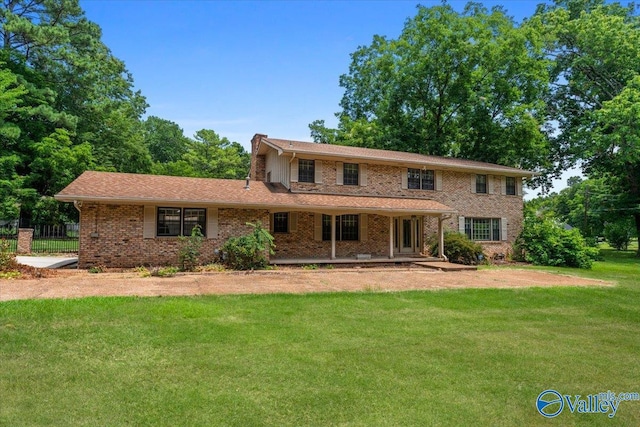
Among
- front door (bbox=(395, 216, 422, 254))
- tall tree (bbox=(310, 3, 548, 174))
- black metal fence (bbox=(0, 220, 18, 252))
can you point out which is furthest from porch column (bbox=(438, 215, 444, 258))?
black metal fence (bbox=(0, 220, 18, 252))

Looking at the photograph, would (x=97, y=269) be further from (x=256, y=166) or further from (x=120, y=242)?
(x=256, y=166)

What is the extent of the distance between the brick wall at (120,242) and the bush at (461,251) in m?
10.7

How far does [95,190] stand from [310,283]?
8.08 m

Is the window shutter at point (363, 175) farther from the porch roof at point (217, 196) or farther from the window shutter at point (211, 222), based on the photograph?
the window shutter at point (211, 222)

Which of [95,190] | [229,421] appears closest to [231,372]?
[229,421]

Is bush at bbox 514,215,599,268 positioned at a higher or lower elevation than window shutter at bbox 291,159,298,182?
lower

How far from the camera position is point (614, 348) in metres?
5.80

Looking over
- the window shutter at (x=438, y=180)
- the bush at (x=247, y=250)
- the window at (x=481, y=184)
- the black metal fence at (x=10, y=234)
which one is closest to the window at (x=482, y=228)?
the window at (x=481, y=184)

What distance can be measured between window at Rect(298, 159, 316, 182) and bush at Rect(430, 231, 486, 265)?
6899mm

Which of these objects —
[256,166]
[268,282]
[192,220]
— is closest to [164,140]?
[256,166]

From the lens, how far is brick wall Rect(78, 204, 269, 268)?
13.3 m

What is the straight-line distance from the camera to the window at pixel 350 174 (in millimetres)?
18531

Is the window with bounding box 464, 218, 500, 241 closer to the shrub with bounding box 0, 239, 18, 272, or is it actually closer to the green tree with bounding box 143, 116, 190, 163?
the shrub with bounding box 0, 239, 18, 272

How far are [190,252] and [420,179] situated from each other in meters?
12.0
